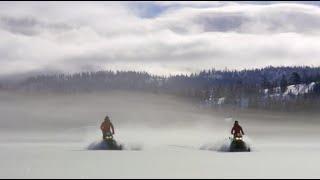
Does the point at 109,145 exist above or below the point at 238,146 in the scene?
above

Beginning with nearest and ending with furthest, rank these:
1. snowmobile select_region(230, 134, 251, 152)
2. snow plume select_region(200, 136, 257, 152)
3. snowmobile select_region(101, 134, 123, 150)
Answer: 1. snowmobile select_region(230, 134, 251, 152)
2. snowmobile select_region(101, 134, 123, 150)
3. snow plume select_region(200, 136, 257, 152)

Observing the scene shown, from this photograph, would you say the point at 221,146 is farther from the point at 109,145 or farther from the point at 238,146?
the point at 109,145

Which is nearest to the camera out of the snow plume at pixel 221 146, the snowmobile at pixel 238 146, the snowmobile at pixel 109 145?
the snowmobile at pixel 238 146

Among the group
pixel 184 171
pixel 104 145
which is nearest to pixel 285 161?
pixel 184 171

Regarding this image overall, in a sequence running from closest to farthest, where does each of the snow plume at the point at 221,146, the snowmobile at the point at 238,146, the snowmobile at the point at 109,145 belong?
the snowmobile at the point at 238,146 < the snowmobile at the point at 109,145 < the snow plume at the point at 221,146

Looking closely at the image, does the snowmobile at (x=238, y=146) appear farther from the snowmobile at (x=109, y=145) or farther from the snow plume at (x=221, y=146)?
the snowmobile at (x=109, y=145)

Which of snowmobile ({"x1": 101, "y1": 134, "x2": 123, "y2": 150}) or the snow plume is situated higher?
snowmobile ({"x1": 101, "y1": 134, "x2": 123, "y2": 150})

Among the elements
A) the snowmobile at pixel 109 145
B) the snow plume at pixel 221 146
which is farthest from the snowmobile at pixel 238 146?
the snowmobile at pixel 109 145

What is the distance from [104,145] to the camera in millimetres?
35531

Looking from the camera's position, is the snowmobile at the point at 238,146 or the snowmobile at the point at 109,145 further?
the snowmobile at the point at 109,145

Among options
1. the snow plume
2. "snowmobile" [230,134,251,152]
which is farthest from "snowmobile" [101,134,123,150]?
"snowmobile" [230,134,251,152]

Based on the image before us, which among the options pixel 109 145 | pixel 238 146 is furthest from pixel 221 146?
pixel 109 145

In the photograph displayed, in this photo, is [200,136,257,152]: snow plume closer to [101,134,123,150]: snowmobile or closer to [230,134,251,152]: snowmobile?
[230,134,251,152]: snowmobile

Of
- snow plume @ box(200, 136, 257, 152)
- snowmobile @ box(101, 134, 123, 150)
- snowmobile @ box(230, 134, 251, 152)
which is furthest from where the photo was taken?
snow plume @ box(200, 136, 257, 152)
